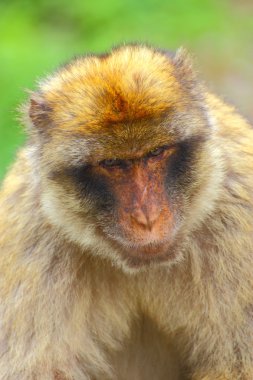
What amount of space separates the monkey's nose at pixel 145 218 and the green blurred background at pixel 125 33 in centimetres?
539

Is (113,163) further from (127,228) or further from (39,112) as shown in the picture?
(39,112)

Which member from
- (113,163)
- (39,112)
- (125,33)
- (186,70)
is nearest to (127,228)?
(113,163)

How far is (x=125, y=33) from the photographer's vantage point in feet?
39.0

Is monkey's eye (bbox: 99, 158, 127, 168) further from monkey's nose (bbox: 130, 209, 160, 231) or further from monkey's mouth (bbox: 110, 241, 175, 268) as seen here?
monkey's mouth (bbox: 110, 241, 175, 268)

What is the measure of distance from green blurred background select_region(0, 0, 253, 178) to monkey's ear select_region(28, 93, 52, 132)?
15.9 feet

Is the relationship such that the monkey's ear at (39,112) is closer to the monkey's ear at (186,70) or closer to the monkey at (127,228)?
the monkey at (127,228)

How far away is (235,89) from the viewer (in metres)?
11.4

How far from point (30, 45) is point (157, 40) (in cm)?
124

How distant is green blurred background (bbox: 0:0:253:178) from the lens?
37.3ft

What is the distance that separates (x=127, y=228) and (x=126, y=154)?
0.35 metres

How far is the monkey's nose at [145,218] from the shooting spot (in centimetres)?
564

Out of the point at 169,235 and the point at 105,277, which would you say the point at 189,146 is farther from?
the point at 105,277

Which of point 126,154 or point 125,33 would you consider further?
point 125,33

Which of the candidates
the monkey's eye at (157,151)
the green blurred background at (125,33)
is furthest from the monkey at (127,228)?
the green blurred background at (125,33)
